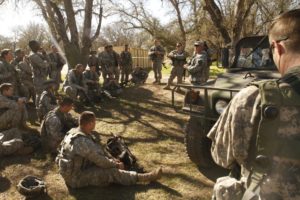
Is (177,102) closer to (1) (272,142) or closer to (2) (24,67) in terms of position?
(2) (24,67)

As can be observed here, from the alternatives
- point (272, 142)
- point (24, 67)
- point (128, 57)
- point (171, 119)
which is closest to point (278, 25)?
point (272, 142)

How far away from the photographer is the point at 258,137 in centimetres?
181

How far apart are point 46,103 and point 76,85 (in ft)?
5.74

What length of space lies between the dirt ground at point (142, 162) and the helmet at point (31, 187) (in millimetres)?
126

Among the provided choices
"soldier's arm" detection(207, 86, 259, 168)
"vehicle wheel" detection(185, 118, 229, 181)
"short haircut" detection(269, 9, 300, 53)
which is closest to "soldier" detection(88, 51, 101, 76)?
"vehicle wheel" detection(185, 118, 229, 181)

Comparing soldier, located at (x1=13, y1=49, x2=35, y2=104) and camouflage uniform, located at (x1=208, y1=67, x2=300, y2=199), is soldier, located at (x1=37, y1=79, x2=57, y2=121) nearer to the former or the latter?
soldier, located at (x1=13, y1=49, x2=35, y2=104)

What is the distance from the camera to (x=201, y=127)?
5254 millimetres

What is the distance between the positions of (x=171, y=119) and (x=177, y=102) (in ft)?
4.71

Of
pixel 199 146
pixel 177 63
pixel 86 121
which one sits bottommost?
pixel 199 146

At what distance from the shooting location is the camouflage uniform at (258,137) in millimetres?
1746

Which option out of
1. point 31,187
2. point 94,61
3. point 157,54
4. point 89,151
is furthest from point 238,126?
point 157,54

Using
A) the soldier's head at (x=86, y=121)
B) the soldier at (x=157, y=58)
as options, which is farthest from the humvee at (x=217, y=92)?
the soldier at (x=157, y=58)

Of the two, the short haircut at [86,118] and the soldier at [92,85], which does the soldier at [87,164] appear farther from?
the soldier at [92,85]

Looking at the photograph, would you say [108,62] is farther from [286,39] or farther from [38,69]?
[286,39]
